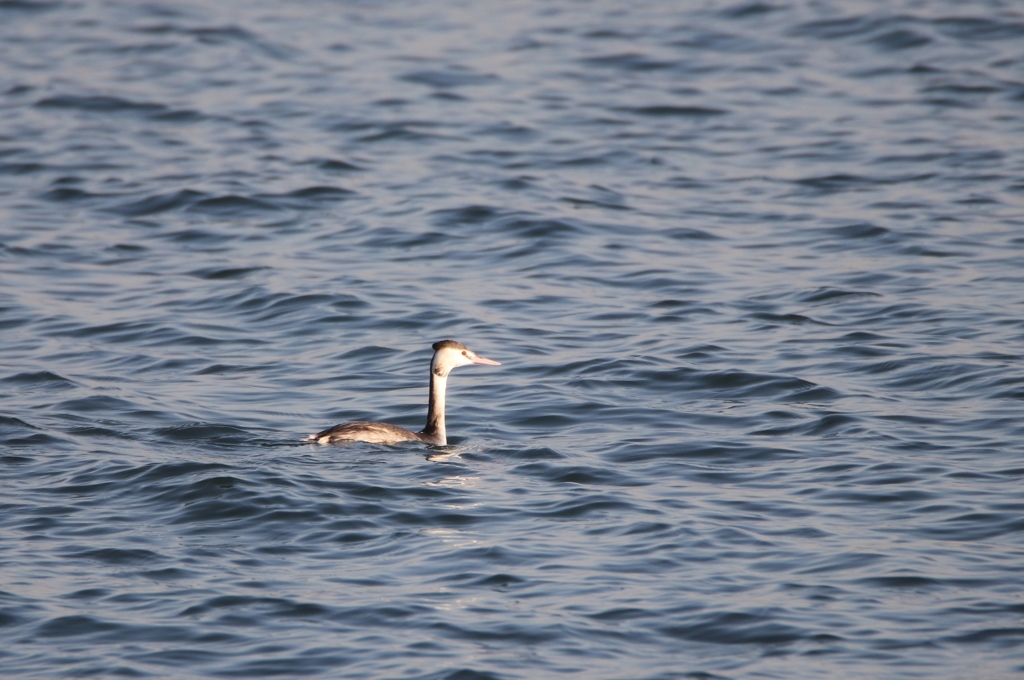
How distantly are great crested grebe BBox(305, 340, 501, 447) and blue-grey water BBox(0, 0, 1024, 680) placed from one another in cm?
15

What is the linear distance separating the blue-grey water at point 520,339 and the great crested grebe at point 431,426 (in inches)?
6.0

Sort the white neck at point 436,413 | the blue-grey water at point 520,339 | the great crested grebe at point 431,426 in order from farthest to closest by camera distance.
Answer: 1. the white neck at point 436,413
2. the great crested grebe at point 431,426
3. the blue-grey water at point 520,339

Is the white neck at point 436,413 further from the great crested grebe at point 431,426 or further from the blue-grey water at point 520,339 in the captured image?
the blue-grey water at point 520,339

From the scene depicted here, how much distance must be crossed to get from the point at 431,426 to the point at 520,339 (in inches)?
122

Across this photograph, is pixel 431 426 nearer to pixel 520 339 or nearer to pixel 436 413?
pixel 436 413

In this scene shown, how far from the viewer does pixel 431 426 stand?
12797 mm

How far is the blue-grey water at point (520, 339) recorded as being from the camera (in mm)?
9000

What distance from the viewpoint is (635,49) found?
28.7 metres

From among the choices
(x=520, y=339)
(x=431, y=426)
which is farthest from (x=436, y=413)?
(x=520, y=339)

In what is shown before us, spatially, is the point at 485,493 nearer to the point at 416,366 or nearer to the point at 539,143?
the point at 416,366

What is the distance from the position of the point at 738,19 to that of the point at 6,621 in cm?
2395

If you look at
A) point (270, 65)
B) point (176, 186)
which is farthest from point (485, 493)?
point (270, 65)

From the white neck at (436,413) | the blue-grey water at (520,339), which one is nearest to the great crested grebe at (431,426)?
the white neck at (436,413)

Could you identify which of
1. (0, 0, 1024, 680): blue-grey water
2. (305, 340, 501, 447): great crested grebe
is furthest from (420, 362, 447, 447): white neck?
(0, 0, 1024, 680): blue-grey water
